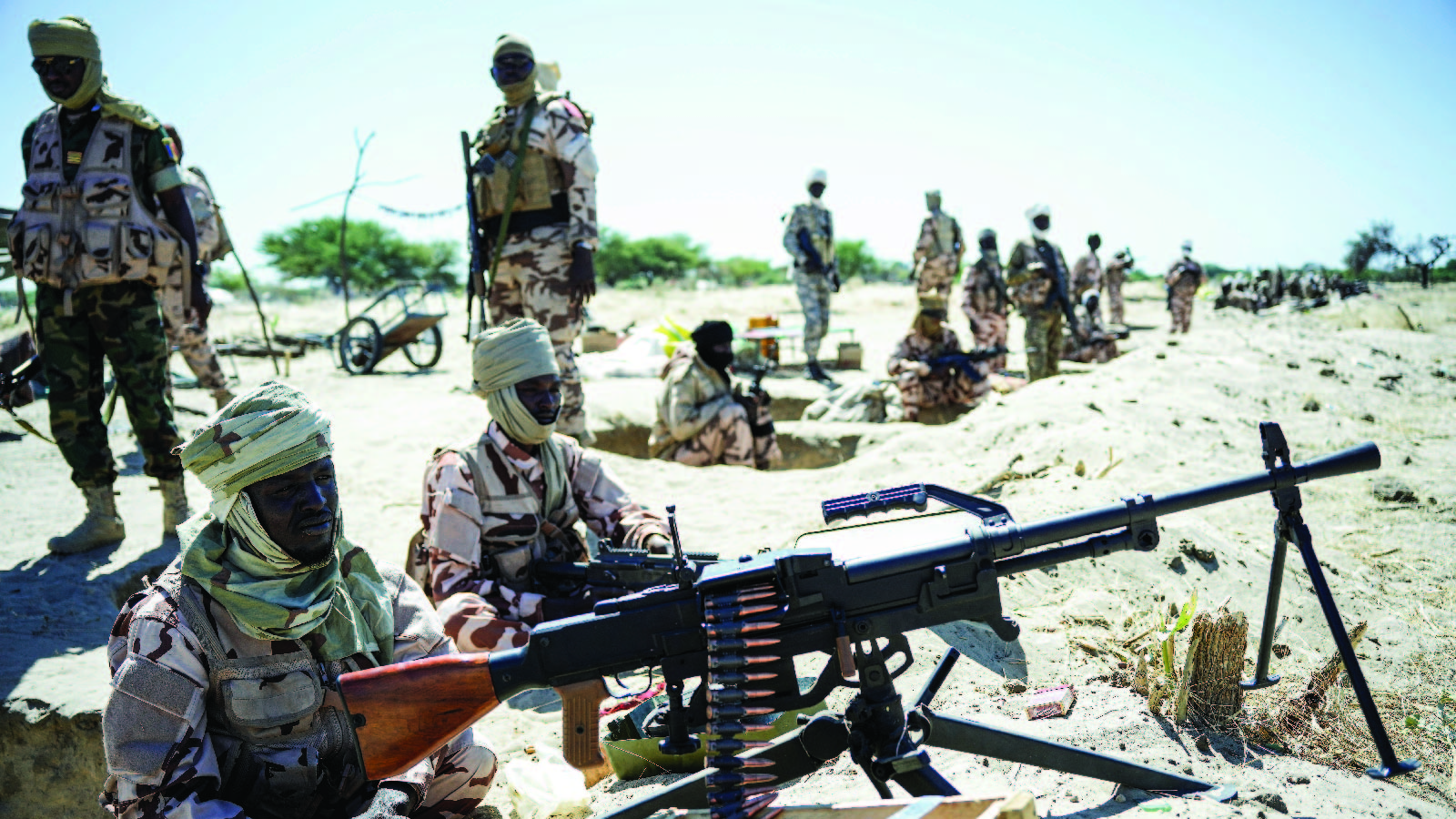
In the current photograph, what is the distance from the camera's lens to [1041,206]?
13.3 metres

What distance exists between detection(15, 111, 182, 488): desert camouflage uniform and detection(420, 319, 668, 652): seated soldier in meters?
1.93

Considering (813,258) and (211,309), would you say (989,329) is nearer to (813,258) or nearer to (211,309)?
(813,258)

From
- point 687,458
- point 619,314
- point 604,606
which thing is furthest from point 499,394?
point 619,314

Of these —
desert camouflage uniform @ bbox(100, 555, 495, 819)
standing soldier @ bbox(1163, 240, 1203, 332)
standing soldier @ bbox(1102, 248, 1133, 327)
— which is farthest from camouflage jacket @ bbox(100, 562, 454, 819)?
standing soldier @ bbox(1102, 248, 1133, 327)

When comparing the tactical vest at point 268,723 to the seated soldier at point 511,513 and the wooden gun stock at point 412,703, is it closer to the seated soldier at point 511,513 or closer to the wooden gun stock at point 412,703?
the wooden gun stock at point 412,703

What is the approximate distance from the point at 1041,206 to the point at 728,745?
1255 cm

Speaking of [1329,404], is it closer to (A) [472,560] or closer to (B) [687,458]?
(B) [687,458]

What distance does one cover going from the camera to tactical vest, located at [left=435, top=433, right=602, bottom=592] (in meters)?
3.98

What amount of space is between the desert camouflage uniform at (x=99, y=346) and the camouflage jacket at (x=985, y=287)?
1073cm

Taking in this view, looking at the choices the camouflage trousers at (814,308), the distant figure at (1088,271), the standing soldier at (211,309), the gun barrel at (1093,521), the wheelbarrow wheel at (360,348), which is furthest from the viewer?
the distant figure at (1088,271)

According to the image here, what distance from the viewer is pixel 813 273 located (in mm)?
14219

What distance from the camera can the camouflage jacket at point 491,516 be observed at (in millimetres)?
3930

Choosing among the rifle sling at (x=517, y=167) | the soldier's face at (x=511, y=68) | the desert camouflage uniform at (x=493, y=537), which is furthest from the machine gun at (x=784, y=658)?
the soldier's face at (x=511, y=68)

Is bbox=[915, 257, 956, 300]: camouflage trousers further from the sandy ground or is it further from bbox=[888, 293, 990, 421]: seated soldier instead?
the sandy ground
